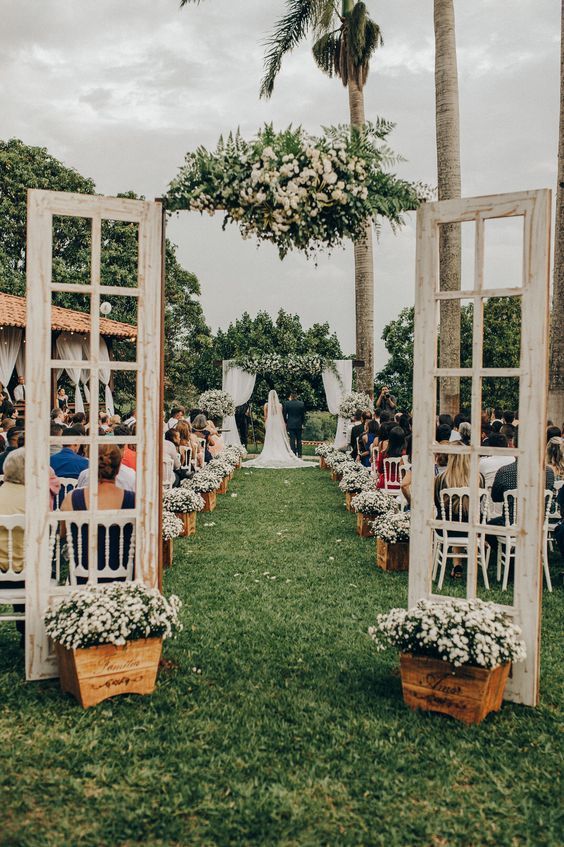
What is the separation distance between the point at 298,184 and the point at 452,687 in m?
2.97

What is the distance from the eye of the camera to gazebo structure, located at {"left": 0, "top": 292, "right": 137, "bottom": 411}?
18.2 m

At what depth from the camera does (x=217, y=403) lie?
20609 mm

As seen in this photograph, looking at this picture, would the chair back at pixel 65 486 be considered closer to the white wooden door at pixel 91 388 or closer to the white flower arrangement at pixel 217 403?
the white wooden door at pixel 91 388

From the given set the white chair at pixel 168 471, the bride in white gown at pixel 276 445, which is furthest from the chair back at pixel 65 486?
the bride in white gown at pixel 276 445

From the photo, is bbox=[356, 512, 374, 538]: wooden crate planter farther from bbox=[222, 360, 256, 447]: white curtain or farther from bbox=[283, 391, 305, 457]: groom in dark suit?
bbox=[222, 360, 256, 447]: white curtain

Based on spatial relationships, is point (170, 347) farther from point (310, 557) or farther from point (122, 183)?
point (310, 557)

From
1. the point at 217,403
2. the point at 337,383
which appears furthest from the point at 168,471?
the point at 337,383

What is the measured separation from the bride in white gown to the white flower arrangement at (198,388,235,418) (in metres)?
1.74

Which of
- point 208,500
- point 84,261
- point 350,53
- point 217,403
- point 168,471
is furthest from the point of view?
point 84,261

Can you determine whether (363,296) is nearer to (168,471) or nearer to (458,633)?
(168,471)

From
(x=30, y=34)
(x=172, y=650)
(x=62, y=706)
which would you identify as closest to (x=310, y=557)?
(x=172, y=650)

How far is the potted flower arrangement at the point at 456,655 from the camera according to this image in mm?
3838

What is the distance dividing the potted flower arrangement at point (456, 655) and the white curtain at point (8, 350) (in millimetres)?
16503

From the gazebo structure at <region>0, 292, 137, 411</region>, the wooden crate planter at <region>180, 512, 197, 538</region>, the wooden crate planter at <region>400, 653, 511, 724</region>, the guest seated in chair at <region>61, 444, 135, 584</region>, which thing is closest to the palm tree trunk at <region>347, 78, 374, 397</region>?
the gazebo structure at <region>0, 292, 137, 411</region>
